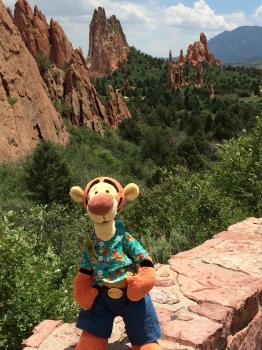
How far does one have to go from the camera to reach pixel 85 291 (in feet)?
11.7

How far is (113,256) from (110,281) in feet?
0.64

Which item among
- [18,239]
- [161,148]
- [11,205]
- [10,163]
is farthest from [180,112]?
[18,239]

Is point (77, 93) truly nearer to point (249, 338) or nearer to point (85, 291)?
point (249, 338)

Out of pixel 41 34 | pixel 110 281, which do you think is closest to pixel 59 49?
pixel 41 34

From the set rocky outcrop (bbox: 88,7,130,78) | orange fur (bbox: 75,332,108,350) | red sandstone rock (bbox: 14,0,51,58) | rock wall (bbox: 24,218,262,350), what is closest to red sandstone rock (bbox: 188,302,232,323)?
rock wall (bbox: 24,218,262,350)

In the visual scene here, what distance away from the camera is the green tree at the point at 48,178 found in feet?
77.9

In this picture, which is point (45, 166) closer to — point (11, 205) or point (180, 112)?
point (11, 205)

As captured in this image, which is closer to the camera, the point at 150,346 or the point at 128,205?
the point at 150,346

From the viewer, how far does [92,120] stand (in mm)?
41094

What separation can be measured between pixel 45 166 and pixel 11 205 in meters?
4.55

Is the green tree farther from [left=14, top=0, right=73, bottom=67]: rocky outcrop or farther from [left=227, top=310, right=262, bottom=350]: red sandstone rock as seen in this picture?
[left=14, top=0, right=73, bottom=67]: rocky outcrop

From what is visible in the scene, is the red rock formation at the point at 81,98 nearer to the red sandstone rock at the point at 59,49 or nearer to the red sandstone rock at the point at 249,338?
the red sandstone rock at the point at 59,49

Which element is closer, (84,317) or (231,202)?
(84,317)

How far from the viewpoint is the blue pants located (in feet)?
11.4
